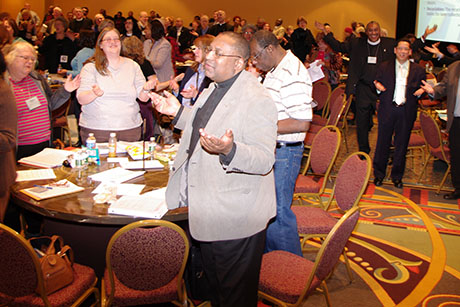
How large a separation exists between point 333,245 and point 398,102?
381 cm

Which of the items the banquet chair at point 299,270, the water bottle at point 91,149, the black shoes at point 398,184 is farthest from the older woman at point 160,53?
the banquet chair at point 299,270

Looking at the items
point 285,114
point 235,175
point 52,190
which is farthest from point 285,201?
point 52,190

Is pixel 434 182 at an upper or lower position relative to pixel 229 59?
lower

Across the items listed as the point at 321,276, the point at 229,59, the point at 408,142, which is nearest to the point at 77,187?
the point at 229,59

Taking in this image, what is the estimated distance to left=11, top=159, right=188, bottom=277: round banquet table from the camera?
2.61m

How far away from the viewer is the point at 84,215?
260 cm

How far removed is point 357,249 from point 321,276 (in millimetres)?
1826

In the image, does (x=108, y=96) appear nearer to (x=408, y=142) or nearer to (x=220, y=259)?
(x=220, y=259)

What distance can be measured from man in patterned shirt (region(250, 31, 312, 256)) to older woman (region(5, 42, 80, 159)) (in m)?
1.72

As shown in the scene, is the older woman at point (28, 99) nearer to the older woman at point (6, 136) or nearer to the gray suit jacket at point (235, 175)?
the older woman at point (6, 136)

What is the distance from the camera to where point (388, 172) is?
656 centimetres

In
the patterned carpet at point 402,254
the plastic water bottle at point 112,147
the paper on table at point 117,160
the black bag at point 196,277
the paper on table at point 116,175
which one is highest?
the plastic water bottle at point 112,147

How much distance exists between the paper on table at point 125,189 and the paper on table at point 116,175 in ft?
0.35

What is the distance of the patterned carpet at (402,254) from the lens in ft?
11.2
